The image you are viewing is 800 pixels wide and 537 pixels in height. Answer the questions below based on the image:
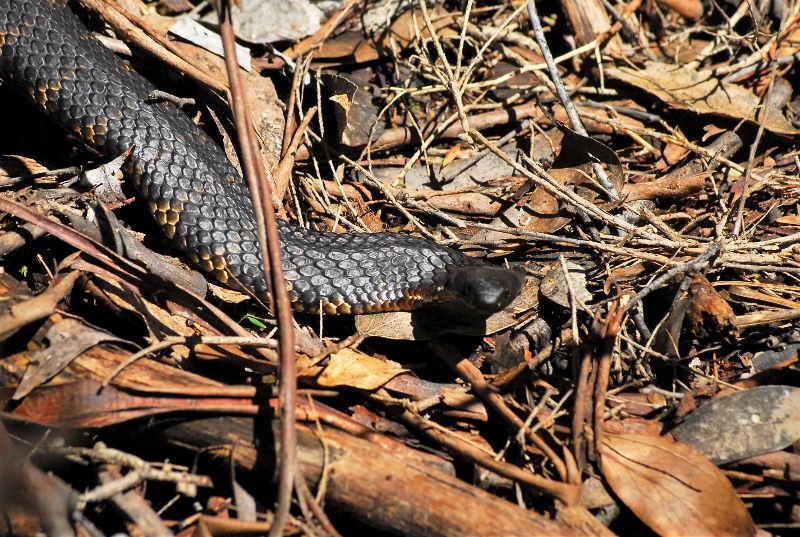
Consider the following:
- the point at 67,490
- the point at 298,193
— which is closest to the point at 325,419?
the point at 67,490

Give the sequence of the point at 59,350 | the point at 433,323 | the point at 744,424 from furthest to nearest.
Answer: the point at 433,323, the point at 744,424, the point at 59,350

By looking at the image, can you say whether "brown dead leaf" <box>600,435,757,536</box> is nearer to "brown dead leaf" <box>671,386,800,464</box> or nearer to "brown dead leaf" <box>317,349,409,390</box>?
"brown dead leaf" <box>671,386,800,464</box>

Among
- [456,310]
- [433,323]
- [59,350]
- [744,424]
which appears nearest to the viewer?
[59,350]

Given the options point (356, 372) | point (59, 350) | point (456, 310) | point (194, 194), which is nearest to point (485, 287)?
point (456, 310)

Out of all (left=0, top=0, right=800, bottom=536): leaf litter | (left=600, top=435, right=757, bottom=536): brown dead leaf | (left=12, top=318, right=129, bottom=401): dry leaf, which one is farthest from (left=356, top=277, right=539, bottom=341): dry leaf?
(left=12, top=318, right=129, bottom=401): dry leaf

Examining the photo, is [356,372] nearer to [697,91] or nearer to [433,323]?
[433,323]

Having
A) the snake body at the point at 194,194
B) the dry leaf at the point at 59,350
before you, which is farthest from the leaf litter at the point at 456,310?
the snake body at the point at 194,194

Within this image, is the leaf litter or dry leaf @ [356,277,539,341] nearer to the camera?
the leaf litter
